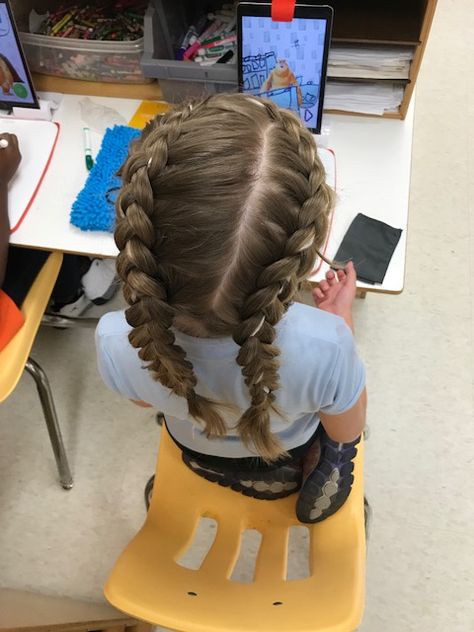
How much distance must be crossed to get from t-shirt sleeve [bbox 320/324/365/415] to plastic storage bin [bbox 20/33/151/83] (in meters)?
0.81

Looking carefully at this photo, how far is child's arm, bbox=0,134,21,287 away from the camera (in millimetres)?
1074

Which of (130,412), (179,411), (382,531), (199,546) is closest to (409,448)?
(382,531)

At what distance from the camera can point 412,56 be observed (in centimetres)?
114

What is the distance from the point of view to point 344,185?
113cm

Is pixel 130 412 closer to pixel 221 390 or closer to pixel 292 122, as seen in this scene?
pixel 221 390

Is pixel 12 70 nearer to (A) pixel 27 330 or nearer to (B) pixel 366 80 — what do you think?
(A) pixel 27 330

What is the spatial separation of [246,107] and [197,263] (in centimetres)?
18

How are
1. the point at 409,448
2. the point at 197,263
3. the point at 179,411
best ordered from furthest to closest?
the point at 409,448
the point at 179,411
the point at 197,263

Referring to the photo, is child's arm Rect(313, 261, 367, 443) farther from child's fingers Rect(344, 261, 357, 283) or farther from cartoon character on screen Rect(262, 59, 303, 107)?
cartoon character on screen Rect(262, 59, 303, 107)

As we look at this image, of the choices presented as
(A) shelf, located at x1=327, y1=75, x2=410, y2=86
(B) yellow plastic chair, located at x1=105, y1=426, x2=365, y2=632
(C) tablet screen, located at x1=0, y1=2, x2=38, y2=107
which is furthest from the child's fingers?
(C) tablet screen, located at x1=0, y1=2, x2=38, y2=107

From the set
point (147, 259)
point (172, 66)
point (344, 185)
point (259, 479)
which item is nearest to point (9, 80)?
point (172, 66)

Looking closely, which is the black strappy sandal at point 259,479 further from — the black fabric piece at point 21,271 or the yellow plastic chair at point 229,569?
the black fabric piece at point 21,271

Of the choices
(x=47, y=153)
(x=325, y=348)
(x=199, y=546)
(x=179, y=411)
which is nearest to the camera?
(x=325, y=348)

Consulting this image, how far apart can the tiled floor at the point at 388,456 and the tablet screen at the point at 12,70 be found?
74cm
